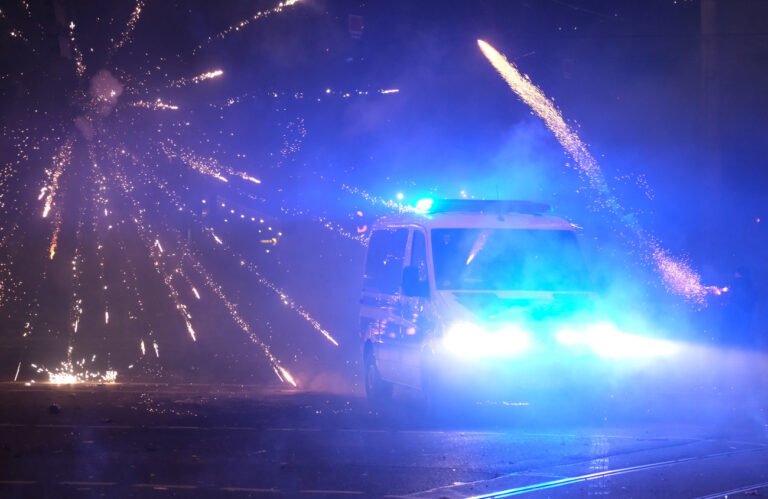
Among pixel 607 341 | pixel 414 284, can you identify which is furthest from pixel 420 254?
pixel 607 341

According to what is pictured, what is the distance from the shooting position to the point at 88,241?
40531 mm

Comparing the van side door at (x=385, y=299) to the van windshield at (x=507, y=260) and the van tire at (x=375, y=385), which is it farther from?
the van windshield at (x=507, y=260)

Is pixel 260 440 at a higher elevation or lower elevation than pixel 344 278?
lower

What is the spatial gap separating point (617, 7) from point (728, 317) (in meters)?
9.33

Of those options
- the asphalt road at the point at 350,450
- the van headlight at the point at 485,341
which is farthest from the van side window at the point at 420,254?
the asphalt road at the point at 350,450

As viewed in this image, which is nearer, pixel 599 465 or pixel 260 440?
pixel 599 465

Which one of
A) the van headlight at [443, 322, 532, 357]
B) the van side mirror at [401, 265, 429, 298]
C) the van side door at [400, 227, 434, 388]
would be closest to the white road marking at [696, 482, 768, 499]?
the van headlight at [443, 322, 532, 357]

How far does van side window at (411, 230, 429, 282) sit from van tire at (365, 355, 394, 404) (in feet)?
5.35

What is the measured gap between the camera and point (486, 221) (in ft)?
31.4

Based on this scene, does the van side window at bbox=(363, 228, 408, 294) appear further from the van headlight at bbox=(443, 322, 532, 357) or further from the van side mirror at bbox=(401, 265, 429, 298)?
the van headlight at bbox=(443, 322, 532, 357)

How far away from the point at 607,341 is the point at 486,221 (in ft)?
6.17

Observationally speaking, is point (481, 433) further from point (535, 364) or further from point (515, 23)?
point (515, 23)

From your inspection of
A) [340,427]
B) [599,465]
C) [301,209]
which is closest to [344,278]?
[301,209]

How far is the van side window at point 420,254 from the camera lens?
913 cm
